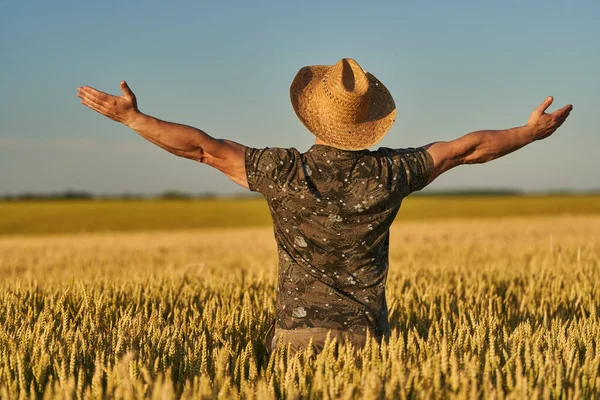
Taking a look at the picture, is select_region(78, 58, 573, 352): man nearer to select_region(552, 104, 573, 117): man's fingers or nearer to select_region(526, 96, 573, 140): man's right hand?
select_region(526, 96, 573, 140): man's right hand

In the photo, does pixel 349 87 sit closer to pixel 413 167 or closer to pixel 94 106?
pixel 413 167

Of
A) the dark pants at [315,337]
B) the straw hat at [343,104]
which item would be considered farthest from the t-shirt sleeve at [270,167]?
the dark pants at [315,337]

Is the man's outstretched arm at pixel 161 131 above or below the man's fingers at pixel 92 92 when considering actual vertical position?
below

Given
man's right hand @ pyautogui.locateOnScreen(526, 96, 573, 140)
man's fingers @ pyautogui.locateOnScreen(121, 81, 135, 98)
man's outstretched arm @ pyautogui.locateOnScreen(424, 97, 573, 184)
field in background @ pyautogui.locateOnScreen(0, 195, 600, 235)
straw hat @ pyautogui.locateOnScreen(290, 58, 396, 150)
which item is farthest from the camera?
field in background @ pyautogui.locateOnScreen(0, 195, 600, 235)

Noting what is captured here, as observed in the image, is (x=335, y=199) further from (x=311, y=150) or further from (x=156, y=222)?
(x=156, y=222)

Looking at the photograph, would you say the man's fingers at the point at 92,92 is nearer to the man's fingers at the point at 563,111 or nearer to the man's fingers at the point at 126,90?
the man's fingers at the point at 126,90

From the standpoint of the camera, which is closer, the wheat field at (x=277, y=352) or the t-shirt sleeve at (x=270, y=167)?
the wheat field at (x=277, y=352)

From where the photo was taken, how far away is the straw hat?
3.56 m

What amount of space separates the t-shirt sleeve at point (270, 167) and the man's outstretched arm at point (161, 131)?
0.16 feet

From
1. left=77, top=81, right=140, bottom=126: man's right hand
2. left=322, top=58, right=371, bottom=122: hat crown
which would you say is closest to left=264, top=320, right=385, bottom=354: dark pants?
left=322, top=58, right=371, bottom=122: hat crown

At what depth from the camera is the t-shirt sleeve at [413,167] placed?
141 inches

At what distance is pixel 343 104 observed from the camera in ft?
11.8

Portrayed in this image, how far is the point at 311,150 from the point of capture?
3.54m

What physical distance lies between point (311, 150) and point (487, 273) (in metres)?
5.17
